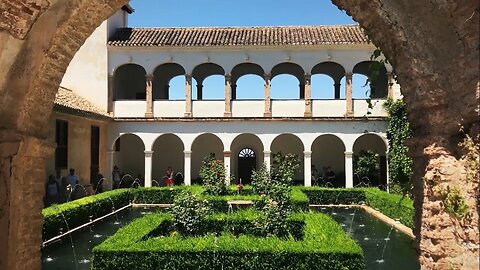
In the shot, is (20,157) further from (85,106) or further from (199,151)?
(199,151)

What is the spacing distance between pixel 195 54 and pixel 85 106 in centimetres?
578

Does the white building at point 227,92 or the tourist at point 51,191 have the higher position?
the white building at point 227,92

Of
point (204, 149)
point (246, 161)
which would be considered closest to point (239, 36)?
point (204, 149)

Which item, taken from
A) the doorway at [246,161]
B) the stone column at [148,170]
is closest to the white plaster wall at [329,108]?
the doorway at [246,161]

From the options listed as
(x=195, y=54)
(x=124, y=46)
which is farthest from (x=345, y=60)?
(x=124, y=46)

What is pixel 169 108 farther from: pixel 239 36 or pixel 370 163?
pixel 370 163

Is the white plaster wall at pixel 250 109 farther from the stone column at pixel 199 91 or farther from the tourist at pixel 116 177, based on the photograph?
the tourist at pixel 116 177

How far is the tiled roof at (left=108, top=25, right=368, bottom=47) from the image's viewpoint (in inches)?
877

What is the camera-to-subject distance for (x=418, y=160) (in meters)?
3.85

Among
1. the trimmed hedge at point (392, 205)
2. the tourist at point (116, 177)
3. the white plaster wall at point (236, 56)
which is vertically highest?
the white plaster wall at point (236, 56)

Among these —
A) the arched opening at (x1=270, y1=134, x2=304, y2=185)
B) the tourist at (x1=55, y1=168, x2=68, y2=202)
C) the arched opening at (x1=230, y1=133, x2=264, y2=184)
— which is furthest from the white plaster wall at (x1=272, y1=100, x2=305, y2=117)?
the tourist at (x1=55, y1=168, x2=68, y2=202)

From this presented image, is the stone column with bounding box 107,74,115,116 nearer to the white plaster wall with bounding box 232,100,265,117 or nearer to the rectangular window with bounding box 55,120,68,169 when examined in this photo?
the rectangular window with bounding box 55,120,68,169

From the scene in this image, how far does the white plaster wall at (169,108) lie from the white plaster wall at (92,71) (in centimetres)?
251

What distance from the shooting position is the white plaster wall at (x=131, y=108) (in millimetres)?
22594
